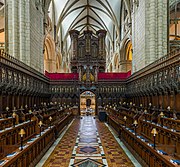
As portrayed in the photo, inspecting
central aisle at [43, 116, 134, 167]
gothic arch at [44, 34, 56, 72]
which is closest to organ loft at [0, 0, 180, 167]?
central aisle at [43, 116, 134, 167]

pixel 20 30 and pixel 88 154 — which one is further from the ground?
pixel 20 30

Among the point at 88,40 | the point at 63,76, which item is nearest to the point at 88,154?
the point at 63,76

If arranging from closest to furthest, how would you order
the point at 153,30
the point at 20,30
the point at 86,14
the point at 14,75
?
1. the point at 14,75
2. the point at 20,30
3. the point at 153,30
4. the point at 86,14

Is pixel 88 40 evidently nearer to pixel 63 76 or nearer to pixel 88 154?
pixel 63 76

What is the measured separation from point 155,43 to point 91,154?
1108cm

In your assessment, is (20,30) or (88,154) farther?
(20,30)

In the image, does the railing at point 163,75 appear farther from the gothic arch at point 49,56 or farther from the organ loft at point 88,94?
the gothic arch at point 49,56

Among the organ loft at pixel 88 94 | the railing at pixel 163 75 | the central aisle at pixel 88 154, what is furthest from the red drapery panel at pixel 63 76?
the central aisle at pixel 88 154

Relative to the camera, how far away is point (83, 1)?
105 feet

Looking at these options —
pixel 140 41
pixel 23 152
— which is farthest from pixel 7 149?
pixel 140 41

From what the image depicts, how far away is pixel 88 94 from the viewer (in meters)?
31.9

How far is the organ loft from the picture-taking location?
21.1ft

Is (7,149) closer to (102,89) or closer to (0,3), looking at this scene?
(0,3)

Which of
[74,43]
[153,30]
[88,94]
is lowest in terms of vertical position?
[88,94]
